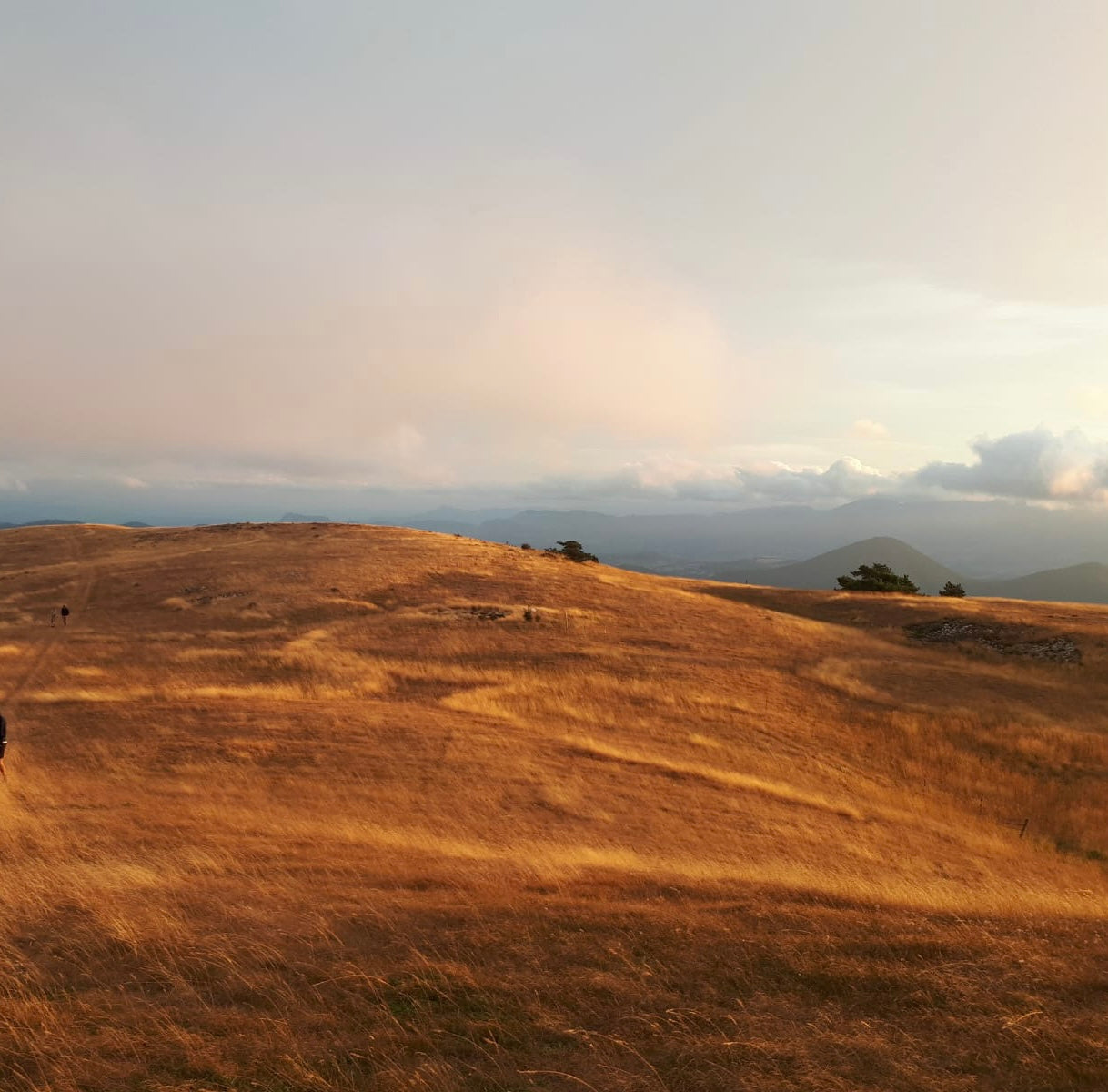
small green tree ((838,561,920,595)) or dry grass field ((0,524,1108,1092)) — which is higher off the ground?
small green tree ((838,561,920,595))

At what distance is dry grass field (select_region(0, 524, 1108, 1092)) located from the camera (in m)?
5.79

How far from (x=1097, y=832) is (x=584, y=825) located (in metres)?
15.0

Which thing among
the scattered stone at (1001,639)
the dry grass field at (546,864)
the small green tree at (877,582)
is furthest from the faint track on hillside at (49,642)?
the small green tree at (877,582)

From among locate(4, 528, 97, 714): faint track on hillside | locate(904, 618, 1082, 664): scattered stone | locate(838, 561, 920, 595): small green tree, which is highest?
locate(838, 561, 920, 595): small green tree

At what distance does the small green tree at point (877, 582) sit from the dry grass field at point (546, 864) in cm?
2305

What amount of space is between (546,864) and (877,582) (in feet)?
180

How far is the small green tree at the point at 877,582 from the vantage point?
184 ft

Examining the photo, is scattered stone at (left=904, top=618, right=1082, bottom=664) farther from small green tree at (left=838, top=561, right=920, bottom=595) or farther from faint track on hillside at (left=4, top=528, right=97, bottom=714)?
faint track on hillside at (left=4, top=528, right=97, bottom=714)

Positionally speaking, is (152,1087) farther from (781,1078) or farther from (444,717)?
(444,717)

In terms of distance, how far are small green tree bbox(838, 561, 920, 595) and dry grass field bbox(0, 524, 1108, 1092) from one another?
75.6 feet

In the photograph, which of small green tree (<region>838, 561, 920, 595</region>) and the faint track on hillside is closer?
the faint track on hillside

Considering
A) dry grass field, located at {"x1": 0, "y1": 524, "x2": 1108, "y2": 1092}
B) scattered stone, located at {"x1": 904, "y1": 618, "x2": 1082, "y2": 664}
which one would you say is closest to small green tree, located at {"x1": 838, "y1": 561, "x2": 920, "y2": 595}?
scattered stone, located at {"x1": 904, "y1": 618, "x2": 1082, "y2": 664}

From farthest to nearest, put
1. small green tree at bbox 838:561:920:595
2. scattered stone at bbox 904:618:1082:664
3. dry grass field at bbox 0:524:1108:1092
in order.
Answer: small green tree at bbox 838:561:920:595 → scattered stone at bbox 904:618:1082:664 → dry grass field at bbox 0:524:1108:1092

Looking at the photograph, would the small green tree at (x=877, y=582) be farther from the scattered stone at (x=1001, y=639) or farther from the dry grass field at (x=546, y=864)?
the dry grass field at (x=546, y=864)
